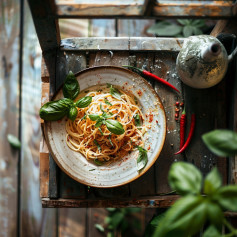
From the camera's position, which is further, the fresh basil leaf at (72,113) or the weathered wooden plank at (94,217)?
the weathered wooden plank at (94,217)

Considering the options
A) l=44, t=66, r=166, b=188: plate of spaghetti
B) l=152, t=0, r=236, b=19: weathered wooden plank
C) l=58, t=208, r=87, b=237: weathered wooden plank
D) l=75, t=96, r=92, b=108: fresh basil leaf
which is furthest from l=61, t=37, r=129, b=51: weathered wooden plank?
l=58, t=208, r=87, b=237: weathered wooden plank

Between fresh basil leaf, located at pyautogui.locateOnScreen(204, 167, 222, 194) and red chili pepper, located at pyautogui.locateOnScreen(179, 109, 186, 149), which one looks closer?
fresh basil leaf, located at pyautogui.locateOnScreen(204, 167, 222, 194)

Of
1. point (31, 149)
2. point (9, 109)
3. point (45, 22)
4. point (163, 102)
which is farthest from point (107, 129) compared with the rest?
point (9, 109)

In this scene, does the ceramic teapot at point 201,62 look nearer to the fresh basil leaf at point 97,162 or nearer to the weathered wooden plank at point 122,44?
the weathered wooden plank at point 122,44

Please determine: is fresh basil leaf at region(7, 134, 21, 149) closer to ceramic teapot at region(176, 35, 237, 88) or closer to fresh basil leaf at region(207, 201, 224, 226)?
ceramic teapot at region(176, 35, 237, 88)

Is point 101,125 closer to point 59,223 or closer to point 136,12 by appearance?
point 136,12

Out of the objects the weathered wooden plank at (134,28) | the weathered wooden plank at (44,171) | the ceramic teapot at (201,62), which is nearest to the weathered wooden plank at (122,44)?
the ceramic teapot at (201,62)
